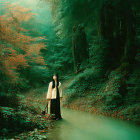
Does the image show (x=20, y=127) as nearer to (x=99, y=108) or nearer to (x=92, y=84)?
(x=99, y=108)

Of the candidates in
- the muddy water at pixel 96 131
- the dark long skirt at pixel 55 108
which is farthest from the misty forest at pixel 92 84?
the dark long skirt at pixel 55 108

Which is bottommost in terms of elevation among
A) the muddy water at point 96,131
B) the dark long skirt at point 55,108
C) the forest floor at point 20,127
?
the muddy water at point 96,131

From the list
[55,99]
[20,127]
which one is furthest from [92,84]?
[20,127]

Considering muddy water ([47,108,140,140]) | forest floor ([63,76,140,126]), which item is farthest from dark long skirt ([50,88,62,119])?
forest floor ([63,76,140,126])

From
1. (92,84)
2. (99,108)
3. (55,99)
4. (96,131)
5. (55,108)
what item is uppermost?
(92,84)

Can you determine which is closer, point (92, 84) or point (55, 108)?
point (55, 108)

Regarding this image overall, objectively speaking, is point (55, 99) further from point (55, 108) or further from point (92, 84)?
point (92, 84)

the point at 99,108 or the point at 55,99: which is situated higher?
the point at 55,99

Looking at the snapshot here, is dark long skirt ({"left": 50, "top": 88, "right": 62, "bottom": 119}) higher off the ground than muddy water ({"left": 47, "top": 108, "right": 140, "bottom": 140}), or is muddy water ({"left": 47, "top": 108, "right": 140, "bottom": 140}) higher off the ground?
dark long skirt ({"left": 50, "top": 88, "right": 62, "bottom": 119})

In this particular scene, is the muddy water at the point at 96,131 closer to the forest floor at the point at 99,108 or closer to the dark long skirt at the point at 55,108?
the forest floor at the point at 99,108

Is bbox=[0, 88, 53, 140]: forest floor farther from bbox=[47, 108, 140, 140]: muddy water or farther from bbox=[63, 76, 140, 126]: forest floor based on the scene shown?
bbox=[63, 76, 140, 126]: forest floor

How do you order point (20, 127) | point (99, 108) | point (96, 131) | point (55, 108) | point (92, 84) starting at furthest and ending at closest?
point (92, 84)
point (99, 108)
point (55, 108)
point (96, 131)
point (20, 127)

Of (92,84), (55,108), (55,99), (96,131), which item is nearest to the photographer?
(96,131)

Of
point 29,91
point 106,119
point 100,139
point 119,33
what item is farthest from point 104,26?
point 29,91
